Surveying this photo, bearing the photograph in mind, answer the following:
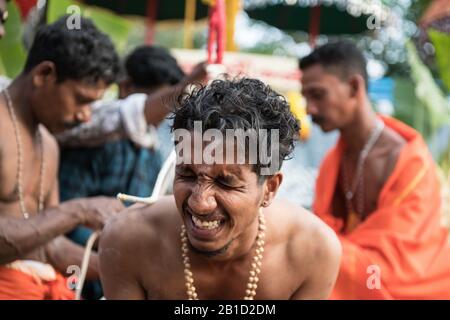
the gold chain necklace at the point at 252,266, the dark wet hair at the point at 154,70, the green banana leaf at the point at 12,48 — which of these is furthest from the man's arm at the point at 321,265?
the green banana leaf at the point at 12,48

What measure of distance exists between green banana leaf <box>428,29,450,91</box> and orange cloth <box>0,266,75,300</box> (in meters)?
3.23

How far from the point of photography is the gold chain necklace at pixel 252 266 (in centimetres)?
229

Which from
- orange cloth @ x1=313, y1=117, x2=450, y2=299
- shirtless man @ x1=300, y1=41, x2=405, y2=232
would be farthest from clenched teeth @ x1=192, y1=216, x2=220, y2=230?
shirtless man @ x1=300, y1=41, x2=405, y2=232

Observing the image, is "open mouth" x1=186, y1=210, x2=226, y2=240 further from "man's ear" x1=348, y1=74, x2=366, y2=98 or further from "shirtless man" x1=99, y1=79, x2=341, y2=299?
"man's ear" x1=348, y1=74, x2=366, y2=98

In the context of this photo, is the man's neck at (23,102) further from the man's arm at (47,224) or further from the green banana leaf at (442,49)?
the green banana leaf at (442,49)

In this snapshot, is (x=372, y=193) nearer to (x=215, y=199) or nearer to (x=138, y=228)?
(x=138, y=228)

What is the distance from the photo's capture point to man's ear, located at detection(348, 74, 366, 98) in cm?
402

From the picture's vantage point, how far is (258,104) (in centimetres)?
205

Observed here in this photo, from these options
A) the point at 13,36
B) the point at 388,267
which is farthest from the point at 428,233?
the point at 13,36

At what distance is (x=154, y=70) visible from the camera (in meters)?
4.21

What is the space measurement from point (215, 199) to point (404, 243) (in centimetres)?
170

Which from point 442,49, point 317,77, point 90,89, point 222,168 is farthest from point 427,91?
point 222,168

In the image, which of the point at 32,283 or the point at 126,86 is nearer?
the point at 32,283

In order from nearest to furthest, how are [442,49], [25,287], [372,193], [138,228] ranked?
[138,228], [25,287], [372,193], [442,49]
